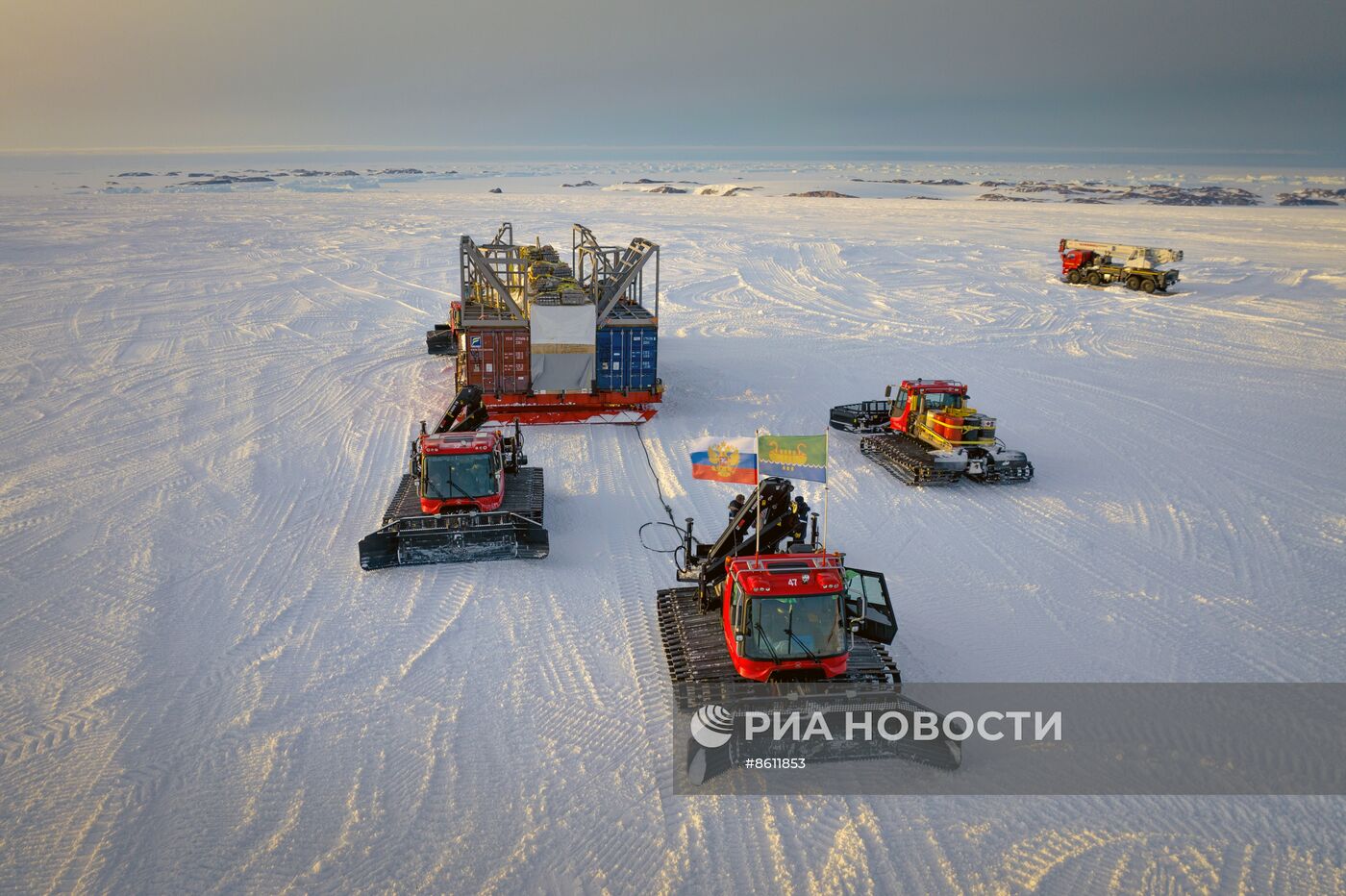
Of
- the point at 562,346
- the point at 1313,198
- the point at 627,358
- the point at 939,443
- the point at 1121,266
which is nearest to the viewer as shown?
the point at 939,443

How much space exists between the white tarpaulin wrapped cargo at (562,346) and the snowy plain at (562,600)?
2.06 m

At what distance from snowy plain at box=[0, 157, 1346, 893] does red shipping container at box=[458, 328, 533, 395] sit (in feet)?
4.99

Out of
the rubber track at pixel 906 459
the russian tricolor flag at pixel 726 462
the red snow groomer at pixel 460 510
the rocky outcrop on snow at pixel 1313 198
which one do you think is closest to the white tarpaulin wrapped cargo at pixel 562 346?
the red snow groomer at pixel 460 510

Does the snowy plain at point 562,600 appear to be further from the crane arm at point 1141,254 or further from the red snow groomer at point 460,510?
the crane arm at point 1141,254

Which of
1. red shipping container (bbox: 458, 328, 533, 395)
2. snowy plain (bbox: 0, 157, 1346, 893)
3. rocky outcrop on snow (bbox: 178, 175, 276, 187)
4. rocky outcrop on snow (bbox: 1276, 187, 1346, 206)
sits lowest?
snowy plain (bbox: 0, 157, 1346, 893)

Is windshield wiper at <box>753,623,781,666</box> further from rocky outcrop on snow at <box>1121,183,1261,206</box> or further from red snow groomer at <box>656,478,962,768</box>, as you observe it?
rocky outcrop on snow at <box>1121,183,1261,206</box>

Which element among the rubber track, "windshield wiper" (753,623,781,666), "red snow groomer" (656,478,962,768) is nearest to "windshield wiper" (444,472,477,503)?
"red snow groomer" (656,478,962,768)

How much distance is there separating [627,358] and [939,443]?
814 centimetres

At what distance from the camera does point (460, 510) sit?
1347cm

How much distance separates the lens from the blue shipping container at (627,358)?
2138 cm

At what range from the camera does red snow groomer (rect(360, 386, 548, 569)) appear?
501 inches

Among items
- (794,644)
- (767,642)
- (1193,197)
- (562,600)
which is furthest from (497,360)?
(1193,197)

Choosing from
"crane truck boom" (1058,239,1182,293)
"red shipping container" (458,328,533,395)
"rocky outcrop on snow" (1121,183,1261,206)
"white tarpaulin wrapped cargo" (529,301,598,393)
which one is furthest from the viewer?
"rocky outcrop on snow" (1121,183,1261,206)

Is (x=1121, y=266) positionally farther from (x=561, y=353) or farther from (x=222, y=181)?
(x=222, y=181)
